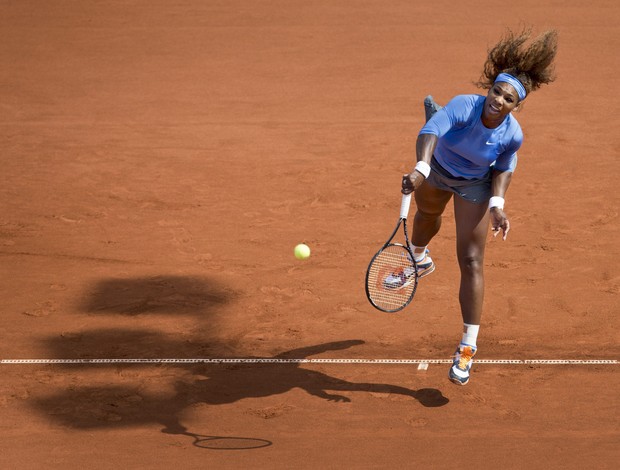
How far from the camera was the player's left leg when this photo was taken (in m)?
6.24

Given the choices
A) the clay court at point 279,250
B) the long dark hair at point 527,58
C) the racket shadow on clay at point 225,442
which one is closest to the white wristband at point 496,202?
the long dark hair at point 527,58

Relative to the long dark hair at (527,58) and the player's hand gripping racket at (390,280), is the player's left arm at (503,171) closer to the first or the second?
the long dark hair at (527,58)

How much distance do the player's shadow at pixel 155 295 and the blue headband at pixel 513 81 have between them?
9.92 ft

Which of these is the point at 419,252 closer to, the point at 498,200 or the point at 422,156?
the point at 498,200

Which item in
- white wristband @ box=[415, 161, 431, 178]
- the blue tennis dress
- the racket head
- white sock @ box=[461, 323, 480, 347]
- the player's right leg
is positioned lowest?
white sock @ box=[461, 323, 480, 347]

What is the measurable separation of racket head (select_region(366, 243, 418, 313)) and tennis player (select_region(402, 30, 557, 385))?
Answer: 16.8 inches

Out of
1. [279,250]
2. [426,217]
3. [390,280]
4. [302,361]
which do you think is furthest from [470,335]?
[279,250]

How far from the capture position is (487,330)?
24.0 feet

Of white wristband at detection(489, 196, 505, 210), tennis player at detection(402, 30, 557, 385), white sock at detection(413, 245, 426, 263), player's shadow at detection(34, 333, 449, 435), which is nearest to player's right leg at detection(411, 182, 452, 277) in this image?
white sock at detection(413, 245, 426, 263)

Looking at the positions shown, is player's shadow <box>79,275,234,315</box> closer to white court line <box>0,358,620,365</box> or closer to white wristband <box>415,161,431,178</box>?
white court line <box>0,358,620,365</box>

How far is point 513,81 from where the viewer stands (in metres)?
6.09

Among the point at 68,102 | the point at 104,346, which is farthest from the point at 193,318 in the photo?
the point at 68,102

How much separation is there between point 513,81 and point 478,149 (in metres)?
0.49

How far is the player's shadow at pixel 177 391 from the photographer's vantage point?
6207mm
